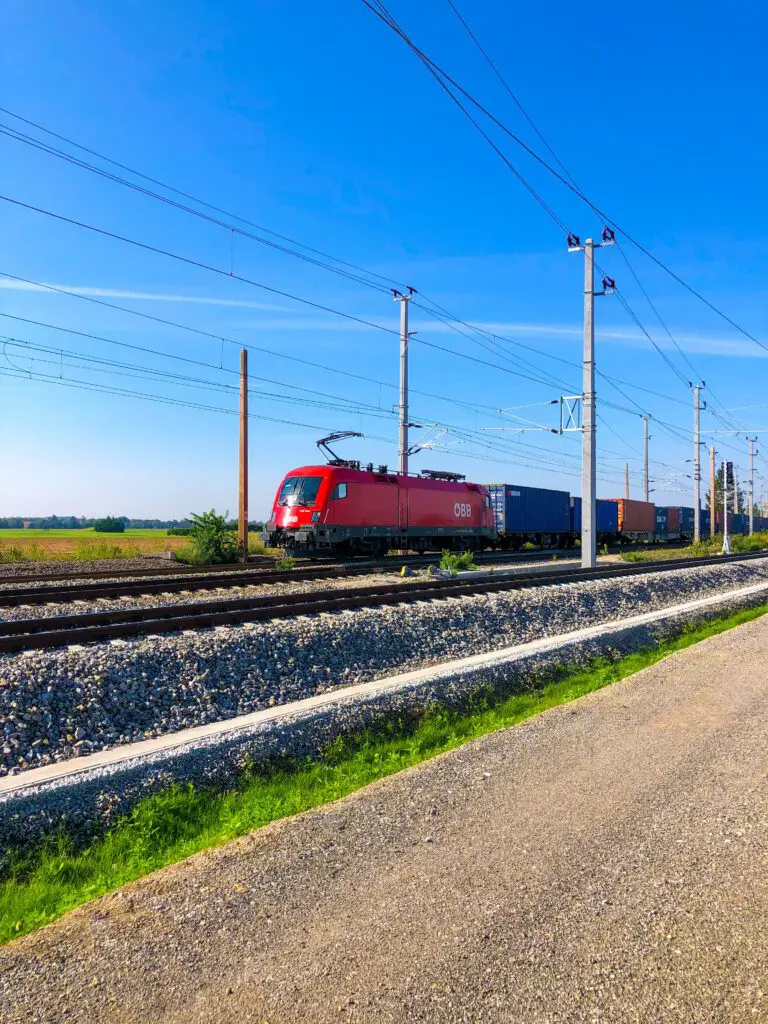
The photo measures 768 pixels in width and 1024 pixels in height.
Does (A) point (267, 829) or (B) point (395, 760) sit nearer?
(A) point (267, 829)

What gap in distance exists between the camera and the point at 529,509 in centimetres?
3612

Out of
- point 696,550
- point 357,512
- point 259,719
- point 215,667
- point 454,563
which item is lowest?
point 259,719

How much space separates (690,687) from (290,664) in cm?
475

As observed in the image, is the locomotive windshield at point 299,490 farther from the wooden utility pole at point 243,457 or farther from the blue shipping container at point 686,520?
the blue shipping container at point 686,520

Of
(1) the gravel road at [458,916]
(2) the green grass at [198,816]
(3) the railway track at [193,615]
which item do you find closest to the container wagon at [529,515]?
(3) the railway track at [193,615]

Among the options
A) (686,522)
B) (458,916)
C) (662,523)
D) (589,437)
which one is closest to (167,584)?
(458,916)

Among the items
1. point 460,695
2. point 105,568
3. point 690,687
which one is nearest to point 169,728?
point 460,695

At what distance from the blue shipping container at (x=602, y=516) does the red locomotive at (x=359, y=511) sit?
1487cm

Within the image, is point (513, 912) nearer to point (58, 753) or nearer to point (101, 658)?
point (58, 753)

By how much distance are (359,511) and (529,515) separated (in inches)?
609

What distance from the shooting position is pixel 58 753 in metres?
5.62

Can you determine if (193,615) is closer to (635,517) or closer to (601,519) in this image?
(601,519)

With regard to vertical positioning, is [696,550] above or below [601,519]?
below

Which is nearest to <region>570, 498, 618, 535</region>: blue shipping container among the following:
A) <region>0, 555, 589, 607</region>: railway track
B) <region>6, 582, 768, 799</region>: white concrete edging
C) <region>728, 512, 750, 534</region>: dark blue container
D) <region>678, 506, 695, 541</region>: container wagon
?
<region>678, 506, 695, 541</region>: container wagon
